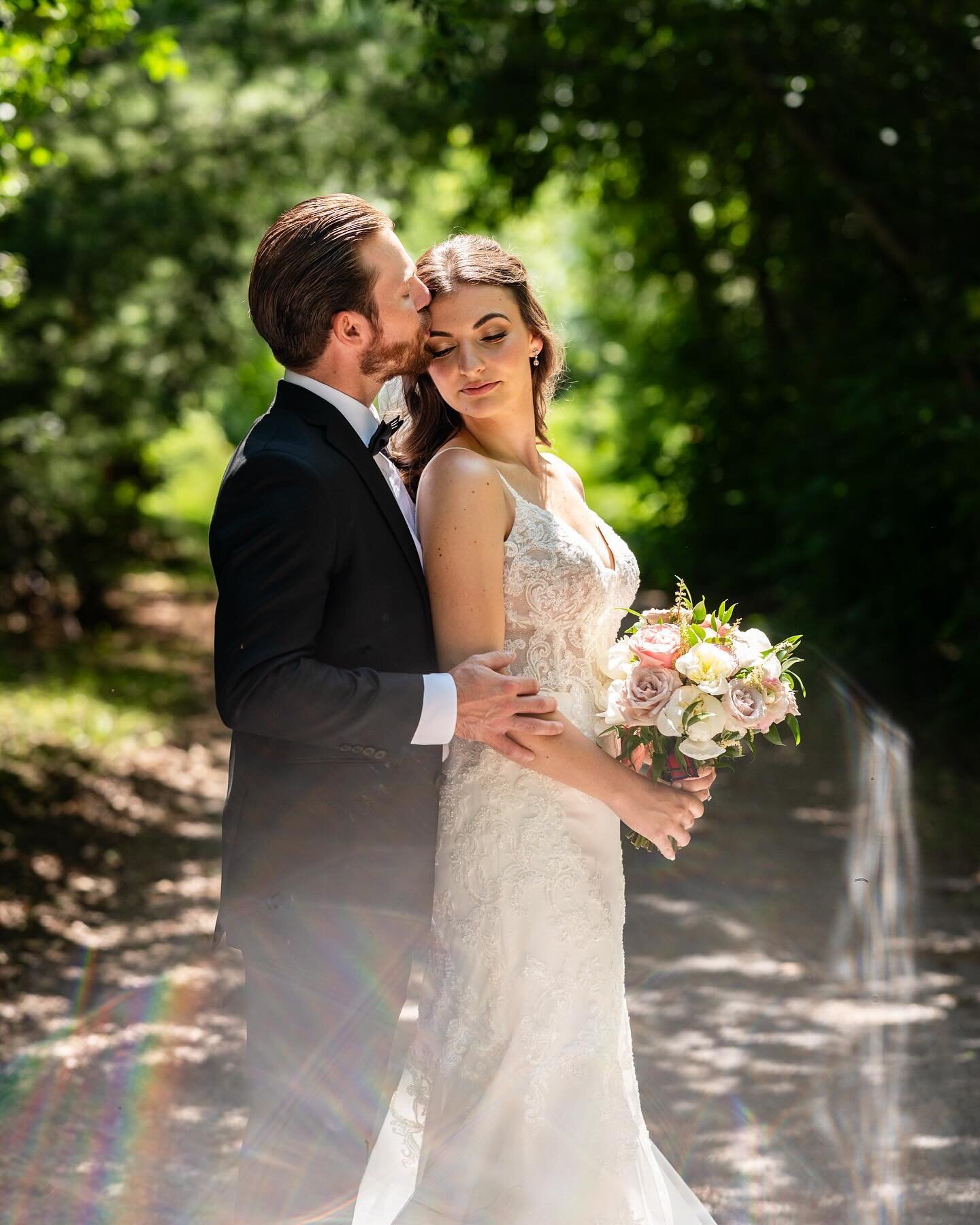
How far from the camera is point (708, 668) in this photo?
9.89ft

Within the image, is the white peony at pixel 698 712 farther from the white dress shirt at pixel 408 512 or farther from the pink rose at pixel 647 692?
the white dress shirt at pixel 408 512

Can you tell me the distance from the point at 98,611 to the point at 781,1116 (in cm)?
1210

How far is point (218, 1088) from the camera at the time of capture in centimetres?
488

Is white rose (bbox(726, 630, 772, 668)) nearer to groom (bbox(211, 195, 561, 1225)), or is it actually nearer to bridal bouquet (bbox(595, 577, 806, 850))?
bridal bouquet (bbox(595, 577, 806, 850))

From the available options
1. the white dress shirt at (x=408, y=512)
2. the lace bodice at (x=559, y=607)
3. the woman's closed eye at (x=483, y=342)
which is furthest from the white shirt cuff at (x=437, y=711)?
the woman's closed eye at (x=483, y=342)

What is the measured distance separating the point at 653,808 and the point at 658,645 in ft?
1.19

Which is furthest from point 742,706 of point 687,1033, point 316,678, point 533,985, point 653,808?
point 687,1033

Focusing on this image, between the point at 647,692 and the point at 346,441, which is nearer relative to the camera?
the point at 346,441

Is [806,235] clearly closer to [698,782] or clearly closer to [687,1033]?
[687,1033]

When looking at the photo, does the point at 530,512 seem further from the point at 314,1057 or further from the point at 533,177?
the point at 533,177

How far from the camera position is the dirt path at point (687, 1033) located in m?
4.16

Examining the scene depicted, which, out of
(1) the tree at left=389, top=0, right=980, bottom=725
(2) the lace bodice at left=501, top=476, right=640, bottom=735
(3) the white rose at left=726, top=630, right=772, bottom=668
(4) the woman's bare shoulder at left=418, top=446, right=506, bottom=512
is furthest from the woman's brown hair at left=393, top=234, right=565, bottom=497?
(1) the tree at left=389, top=0, right=980, bottom=725

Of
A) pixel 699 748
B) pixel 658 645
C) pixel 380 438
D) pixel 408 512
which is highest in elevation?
pixel 380 438

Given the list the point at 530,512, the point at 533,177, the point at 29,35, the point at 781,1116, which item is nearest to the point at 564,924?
the point at 530,512
